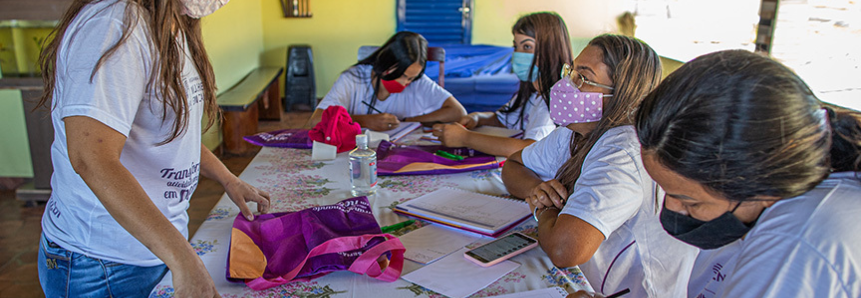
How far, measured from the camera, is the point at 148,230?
3.00ft

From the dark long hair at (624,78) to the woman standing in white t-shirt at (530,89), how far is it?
2.33 feet

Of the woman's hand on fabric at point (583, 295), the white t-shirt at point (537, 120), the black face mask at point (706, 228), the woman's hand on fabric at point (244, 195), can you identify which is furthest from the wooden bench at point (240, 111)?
the black face mask at point (706, 228)

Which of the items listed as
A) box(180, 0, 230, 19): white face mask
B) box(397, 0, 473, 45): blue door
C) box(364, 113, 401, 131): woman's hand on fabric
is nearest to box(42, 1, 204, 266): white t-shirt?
box(180, 0, 230, 19): white face mask

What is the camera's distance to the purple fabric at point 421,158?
1922mm

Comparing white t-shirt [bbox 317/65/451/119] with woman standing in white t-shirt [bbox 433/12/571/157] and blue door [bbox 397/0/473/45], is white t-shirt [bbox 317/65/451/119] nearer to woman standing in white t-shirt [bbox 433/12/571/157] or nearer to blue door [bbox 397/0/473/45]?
woman standing in white t-shirt [bbox 433/12/571/157]

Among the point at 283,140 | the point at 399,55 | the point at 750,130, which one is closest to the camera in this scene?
the point at 750,130

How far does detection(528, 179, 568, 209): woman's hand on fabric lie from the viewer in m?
1.35

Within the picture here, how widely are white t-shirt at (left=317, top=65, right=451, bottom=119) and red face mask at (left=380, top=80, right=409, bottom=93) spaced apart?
0.25 ft

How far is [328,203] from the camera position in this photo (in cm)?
162

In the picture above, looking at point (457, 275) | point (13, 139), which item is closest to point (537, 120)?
point (457, 275)

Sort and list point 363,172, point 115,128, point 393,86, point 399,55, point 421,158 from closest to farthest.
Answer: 1. point 115,128
2. point 363,172
3. point 421,158
4. point 399,55
5. point 393,86

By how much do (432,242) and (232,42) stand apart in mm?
4309

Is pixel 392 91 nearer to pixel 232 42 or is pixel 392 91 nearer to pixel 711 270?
pixel 711 270

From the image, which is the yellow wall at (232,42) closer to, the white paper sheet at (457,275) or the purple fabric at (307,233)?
the purple fabric at (307,233)
